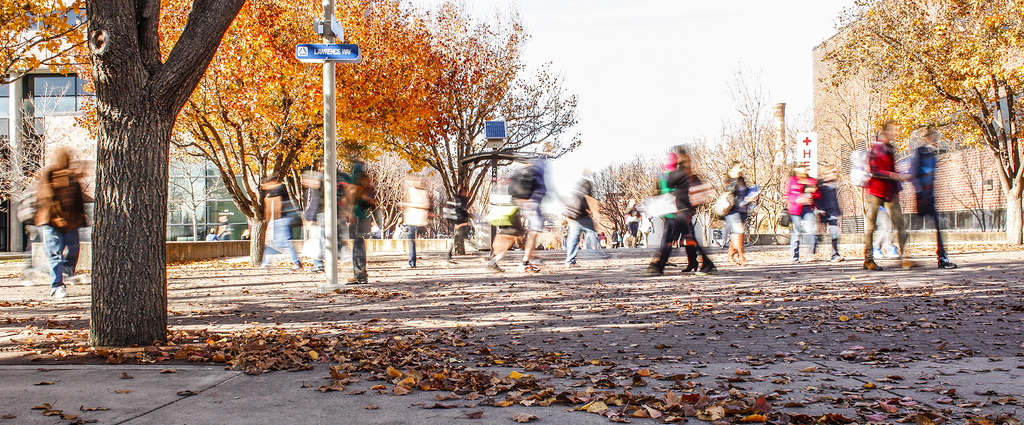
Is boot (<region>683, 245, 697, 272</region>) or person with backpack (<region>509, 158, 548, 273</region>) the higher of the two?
person with backpack (<region>509, 158, 548, 273</region>)

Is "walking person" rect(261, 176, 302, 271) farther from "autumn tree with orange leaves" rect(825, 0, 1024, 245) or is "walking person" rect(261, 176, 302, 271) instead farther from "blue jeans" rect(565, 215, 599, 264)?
"autumn tree with orange leaves" rect(825, 0, 1024, 245)

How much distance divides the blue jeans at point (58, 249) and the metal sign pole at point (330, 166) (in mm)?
3174

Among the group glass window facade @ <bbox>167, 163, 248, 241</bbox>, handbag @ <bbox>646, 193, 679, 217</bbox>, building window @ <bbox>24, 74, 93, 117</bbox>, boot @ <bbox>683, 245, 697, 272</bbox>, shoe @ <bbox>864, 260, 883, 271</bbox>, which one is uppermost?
building window @ <bbox>24, 74, 93, 117</bbox>

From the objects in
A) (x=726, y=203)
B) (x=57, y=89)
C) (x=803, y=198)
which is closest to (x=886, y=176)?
(x=803, y=198)

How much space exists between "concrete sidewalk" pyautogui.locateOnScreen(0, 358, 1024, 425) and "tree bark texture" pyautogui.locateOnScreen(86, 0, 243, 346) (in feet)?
2.26

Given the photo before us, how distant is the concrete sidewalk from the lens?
10.5ft

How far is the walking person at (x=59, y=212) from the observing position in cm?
866

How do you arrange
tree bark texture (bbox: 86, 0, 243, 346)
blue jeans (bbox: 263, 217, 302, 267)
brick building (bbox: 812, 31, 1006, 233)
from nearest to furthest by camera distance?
tree bark texture (bbox: 86, 0, 243, 346)
blue jeans (bbox: 263, 217, 302, 267)
brick building (bbox: 812, 31, 1006, 233)

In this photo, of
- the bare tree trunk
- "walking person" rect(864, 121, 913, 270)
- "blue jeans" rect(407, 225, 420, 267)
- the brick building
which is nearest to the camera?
"walking person" rect(864, 121, 913, 270)

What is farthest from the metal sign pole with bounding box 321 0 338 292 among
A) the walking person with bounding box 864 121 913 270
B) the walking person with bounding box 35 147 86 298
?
the walking person with bounding box 864 121 913 270

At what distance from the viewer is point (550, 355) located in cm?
470

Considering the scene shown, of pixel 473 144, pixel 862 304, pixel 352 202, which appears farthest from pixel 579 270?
pixel 473 144

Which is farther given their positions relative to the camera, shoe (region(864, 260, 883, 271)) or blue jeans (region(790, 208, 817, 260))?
blue jeans (region(790, 208, 817, 260))

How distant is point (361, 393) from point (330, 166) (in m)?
5.49
